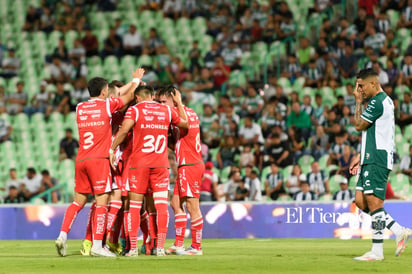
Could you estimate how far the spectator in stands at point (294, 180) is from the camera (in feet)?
67.1

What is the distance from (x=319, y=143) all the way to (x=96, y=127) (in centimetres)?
1013

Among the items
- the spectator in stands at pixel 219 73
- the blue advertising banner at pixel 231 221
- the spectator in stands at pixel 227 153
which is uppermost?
the spectator in stands at pixel 219 73

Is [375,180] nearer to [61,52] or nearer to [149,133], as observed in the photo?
[149,133]

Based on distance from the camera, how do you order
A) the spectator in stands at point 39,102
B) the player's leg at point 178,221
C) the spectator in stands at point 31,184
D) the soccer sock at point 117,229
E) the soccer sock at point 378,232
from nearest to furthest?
1. the soccer sock at point 378,232
2. the player's leg at point 178,221
3. the soccer sock at point 117,229
4. the spectator in stands at point 31,184
5. the spectator in stands at point 39,102

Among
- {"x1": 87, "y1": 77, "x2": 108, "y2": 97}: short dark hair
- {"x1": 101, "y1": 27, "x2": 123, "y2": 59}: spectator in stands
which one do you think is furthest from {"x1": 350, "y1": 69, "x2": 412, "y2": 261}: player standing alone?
{"x1": 101, "y1": 27, "x2": 123, "y2": 59}: spectator in stands

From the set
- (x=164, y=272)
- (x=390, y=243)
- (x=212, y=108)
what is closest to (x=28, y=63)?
(x=212, y=108)

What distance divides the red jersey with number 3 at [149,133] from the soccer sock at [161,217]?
451 millimetres

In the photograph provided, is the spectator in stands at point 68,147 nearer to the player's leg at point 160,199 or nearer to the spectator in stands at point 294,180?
the spectator in stands at point 294,180

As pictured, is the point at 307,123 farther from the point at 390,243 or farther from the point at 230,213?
the point at 390,243

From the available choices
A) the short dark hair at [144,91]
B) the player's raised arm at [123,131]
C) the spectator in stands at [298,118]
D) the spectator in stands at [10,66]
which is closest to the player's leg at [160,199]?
the player's raised arm at [123,131]

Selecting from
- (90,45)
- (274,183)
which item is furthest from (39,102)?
(274,183)

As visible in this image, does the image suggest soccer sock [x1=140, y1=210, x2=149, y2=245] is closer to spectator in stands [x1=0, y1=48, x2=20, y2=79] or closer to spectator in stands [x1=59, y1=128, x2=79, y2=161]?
spectator in stands [x1=59, y1=128, x2=79, y2=161]

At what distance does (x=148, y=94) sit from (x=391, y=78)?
452 inches

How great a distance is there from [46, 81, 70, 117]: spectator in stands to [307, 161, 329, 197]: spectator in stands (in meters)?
7.45
